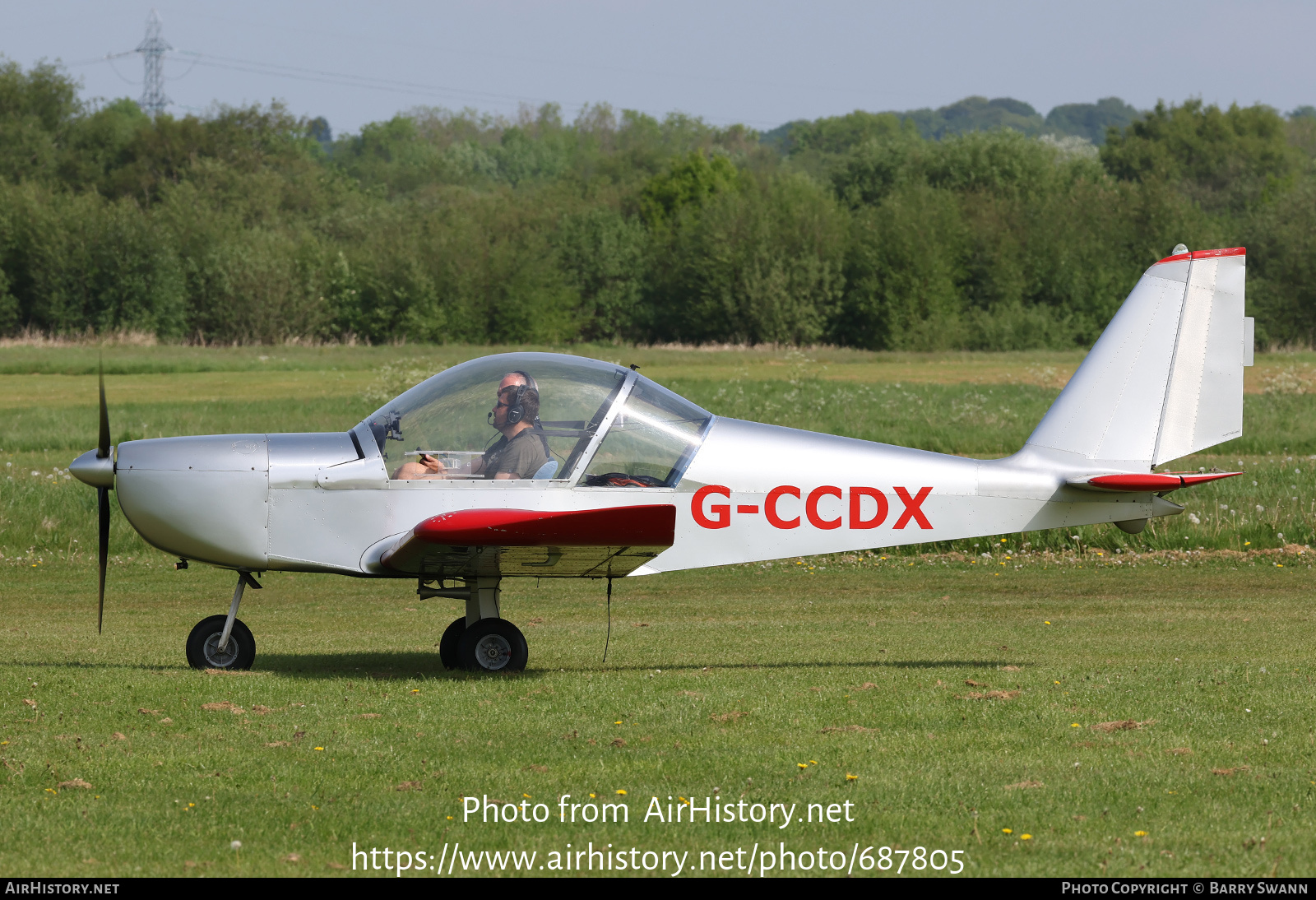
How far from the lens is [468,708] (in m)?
7.48

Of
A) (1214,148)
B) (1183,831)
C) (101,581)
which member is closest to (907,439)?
(101,581)

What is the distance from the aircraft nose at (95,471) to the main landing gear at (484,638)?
7.00 ft

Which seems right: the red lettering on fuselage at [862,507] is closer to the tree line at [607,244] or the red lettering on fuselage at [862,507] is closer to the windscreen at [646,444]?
the windscreen at [646,444]

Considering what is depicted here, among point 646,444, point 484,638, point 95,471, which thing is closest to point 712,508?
point 646,444

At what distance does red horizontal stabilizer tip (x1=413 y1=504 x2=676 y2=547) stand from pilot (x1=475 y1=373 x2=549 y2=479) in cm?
78

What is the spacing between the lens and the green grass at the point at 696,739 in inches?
198

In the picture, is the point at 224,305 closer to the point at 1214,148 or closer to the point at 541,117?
the point at 1214,148

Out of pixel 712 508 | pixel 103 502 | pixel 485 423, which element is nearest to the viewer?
pixel 485 423

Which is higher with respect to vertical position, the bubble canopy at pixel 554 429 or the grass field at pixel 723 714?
the bubble canopy at pixel 554 429

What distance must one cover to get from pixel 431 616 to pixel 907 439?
51.7 feet

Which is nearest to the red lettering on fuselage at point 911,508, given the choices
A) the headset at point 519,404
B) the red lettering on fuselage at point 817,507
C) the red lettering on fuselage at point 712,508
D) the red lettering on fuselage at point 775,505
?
the red lettering on fuselage at point 817,507

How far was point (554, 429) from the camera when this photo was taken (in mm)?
8508

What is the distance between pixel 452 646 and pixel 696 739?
288 cm

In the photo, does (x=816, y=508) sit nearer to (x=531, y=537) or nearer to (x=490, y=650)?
(x=531, y=537)
